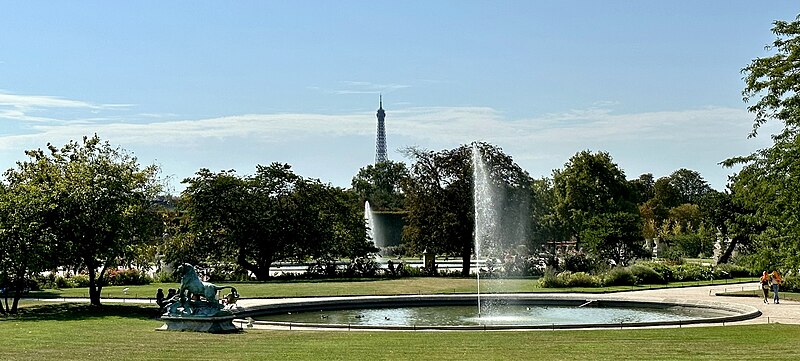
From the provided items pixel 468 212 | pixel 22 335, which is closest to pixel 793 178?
pixel 22 335

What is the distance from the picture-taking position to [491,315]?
100.0 ft

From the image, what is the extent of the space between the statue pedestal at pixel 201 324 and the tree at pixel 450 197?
30172 millimetres

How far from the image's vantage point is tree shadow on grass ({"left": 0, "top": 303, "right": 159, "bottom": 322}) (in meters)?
28.5

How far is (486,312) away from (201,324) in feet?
36.6

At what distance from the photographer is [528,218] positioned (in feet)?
189

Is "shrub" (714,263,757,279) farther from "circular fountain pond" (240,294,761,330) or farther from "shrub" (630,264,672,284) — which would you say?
"circular fountain pond" (240,294,761,330)

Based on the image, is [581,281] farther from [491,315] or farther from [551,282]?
[491,315]

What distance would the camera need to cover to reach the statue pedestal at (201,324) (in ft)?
79.0

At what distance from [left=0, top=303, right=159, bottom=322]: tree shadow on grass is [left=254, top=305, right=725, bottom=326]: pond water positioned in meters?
4.06

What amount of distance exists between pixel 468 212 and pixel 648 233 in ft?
144

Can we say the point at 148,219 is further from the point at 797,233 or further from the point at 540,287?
the point at 797,233

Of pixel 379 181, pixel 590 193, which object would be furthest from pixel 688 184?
pixel 590 193

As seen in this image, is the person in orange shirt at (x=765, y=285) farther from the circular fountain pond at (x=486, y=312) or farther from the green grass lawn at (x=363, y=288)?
the green grass lawn at (x=363, y=288)

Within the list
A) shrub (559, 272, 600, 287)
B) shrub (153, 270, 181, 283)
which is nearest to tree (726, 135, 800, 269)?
shrub (559, 272, 600, 287)
